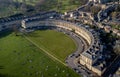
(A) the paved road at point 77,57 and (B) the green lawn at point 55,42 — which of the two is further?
(B) the green lawn at point 55,42

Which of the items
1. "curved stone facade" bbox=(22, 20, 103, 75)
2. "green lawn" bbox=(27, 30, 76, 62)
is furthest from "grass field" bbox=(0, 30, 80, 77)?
"curved stone facade" bbox=(22, 20, 103, 75)

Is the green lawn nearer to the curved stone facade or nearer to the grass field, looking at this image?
the grass field

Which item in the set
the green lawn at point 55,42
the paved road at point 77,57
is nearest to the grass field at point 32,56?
the green lawn at point 55,42

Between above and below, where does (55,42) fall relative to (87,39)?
below

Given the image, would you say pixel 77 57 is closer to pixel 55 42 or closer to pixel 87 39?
pixel 87 39

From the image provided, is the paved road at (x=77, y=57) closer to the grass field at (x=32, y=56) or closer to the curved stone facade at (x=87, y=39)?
the curved stone facade at (x=87, y=39)

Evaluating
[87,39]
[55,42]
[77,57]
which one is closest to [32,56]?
[55,42]

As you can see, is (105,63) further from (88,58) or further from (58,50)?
(58,50)

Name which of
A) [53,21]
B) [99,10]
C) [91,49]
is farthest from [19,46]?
[99,10]
